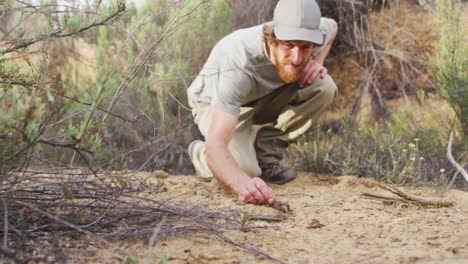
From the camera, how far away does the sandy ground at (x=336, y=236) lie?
2258 millimetres

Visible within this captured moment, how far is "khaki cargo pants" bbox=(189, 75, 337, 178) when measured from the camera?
13.5ft

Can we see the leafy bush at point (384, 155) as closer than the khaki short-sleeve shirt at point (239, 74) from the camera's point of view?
No

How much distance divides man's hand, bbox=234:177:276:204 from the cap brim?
2.74ft

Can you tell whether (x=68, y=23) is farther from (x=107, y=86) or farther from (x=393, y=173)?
(x=393, y=173)

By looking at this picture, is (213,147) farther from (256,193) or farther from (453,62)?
(453,62)

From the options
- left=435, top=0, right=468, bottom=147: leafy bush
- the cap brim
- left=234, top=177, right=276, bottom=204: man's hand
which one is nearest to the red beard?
the cap brim

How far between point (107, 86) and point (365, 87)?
15.7 feet

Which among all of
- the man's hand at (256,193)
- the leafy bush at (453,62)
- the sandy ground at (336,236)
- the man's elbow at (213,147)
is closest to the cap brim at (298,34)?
the man's elbow at (213,147)

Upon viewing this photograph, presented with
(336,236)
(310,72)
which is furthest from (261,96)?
(336,236)

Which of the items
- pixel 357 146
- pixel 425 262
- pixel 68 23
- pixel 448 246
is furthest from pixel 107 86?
pixel 357 146

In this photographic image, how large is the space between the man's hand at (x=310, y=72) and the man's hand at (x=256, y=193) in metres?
0.99

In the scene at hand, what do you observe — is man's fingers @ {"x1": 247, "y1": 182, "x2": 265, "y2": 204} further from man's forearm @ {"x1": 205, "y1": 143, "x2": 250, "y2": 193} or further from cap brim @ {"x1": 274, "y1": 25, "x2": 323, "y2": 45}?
cap brim @ {"x1": 274, "y1": 25, "x2": 323, "y2": 45}

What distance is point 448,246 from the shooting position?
2.31 meters

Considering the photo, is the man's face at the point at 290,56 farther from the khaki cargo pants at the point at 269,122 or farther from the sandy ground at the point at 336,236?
the sandy ground at the point at 336,236
